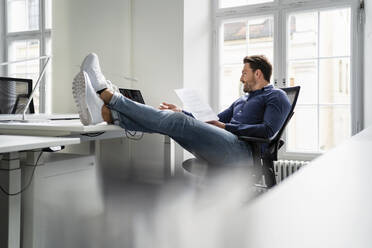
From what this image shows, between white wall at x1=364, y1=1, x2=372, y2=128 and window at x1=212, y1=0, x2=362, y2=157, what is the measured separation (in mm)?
114

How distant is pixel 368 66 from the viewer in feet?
8.32

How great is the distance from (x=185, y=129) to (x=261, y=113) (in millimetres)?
613

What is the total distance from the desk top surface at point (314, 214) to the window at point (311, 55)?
9.71 ft

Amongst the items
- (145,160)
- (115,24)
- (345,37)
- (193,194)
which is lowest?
(193,194)

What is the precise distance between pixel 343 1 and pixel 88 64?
7.08 ft

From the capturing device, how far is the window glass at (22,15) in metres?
4.20

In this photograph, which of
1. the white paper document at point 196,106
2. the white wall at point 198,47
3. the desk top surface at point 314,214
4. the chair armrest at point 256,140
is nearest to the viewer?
the desk top surface at point 314,214

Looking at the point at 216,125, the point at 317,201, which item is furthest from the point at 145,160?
the point at 317,201

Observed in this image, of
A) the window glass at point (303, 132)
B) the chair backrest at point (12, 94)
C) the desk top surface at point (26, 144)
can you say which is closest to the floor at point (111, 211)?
the desk top surface at point (26, 144)

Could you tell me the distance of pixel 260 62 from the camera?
7.92ft

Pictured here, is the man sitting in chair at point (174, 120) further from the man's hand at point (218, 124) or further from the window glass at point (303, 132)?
the window glass at point (303, 132)

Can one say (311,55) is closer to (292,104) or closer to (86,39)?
(292,104)

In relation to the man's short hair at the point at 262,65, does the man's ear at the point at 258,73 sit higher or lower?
lower

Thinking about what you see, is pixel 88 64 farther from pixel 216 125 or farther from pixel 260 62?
pixel 260 62
